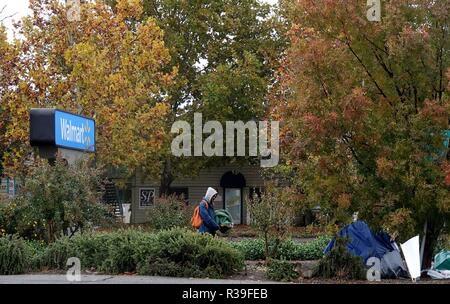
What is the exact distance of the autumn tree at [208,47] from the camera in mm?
34844

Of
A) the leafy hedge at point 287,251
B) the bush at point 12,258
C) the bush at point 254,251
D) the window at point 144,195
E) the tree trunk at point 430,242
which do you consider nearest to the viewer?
the bush at point 12,258

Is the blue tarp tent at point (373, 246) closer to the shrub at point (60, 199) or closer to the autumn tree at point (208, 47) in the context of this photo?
the shrub at point (60, 199)

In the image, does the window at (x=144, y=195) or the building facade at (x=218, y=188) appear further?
the window at (x=144, y=195)

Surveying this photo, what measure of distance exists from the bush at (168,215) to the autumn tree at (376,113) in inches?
400

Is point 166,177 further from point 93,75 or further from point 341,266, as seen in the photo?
point 341,266

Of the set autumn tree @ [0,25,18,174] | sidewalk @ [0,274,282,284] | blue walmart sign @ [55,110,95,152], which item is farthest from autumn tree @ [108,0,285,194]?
sidewalk @ [0,274,282,284]

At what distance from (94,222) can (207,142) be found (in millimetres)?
19946

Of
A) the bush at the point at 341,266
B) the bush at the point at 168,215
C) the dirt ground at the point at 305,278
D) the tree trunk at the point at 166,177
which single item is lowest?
the dirt ground at the point at 305,278

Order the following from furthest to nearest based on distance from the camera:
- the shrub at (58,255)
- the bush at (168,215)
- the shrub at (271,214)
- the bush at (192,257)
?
the bush at (168,215) → the shrub at (271,214) → the shrub at (58,255) → the bush at (192,257)

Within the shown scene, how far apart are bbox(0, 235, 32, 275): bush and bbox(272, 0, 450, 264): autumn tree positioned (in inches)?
209

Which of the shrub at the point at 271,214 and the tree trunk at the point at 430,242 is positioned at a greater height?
the shrub at the point at 271,214

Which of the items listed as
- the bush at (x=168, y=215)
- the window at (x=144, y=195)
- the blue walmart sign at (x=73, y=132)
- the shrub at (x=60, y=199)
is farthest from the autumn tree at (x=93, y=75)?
the window at (x=144, y=195)

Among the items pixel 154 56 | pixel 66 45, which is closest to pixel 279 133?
pixel 154 56

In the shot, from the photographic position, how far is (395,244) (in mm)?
14281
